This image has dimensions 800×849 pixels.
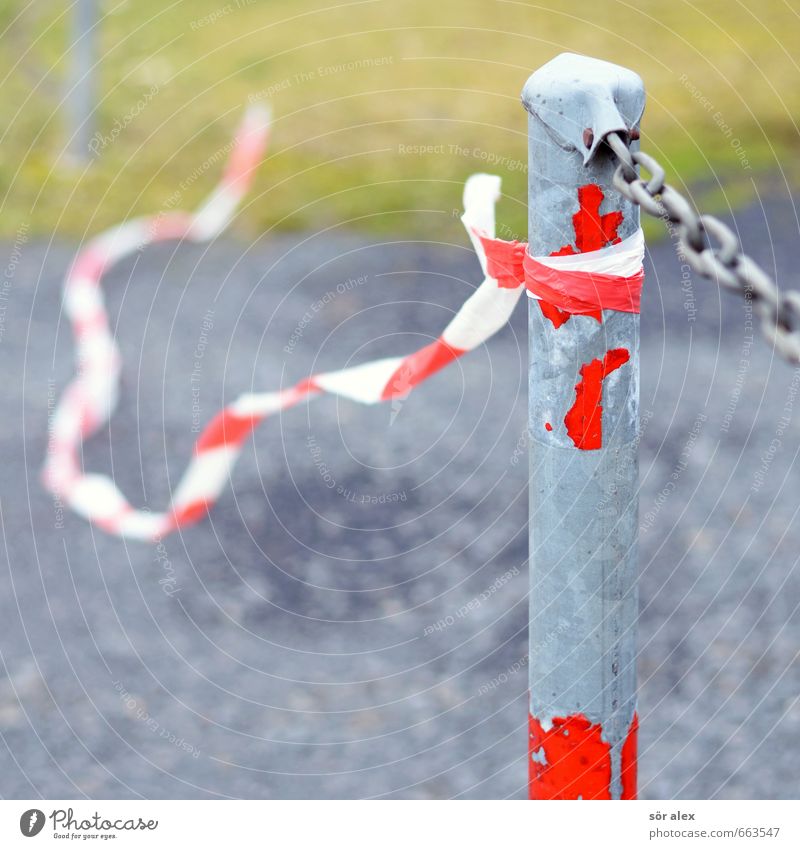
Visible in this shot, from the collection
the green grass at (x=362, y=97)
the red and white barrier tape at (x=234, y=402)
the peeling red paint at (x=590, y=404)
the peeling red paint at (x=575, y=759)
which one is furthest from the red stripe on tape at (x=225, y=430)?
the peeling red paint at (x=590, y=404)

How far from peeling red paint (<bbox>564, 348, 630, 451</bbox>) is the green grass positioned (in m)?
3.73

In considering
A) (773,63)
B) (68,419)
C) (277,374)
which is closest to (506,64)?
(773,63)

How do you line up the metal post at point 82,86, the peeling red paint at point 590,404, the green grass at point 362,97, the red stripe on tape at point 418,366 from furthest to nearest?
the green grass at point 362,97, the metal post at point 82,86, the red stripe on tape at point 418,366, the peeling red paint at point 590,404

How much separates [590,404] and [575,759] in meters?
0.44

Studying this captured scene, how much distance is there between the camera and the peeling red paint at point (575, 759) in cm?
140

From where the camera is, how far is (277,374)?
4.18m

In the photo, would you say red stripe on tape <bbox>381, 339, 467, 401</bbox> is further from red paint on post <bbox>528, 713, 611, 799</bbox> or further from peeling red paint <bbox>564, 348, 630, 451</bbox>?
red paint on post <bbox>528, 713, 611, 799</bbox>

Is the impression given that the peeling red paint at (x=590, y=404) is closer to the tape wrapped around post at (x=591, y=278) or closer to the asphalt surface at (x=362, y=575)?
the tape wrapped around post at (x=591, y=278)

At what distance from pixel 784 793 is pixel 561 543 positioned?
1449 millimetres

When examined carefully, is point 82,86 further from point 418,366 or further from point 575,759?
point 575,759

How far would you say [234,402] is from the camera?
13.0ft

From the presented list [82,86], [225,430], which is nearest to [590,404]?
[225,430]
